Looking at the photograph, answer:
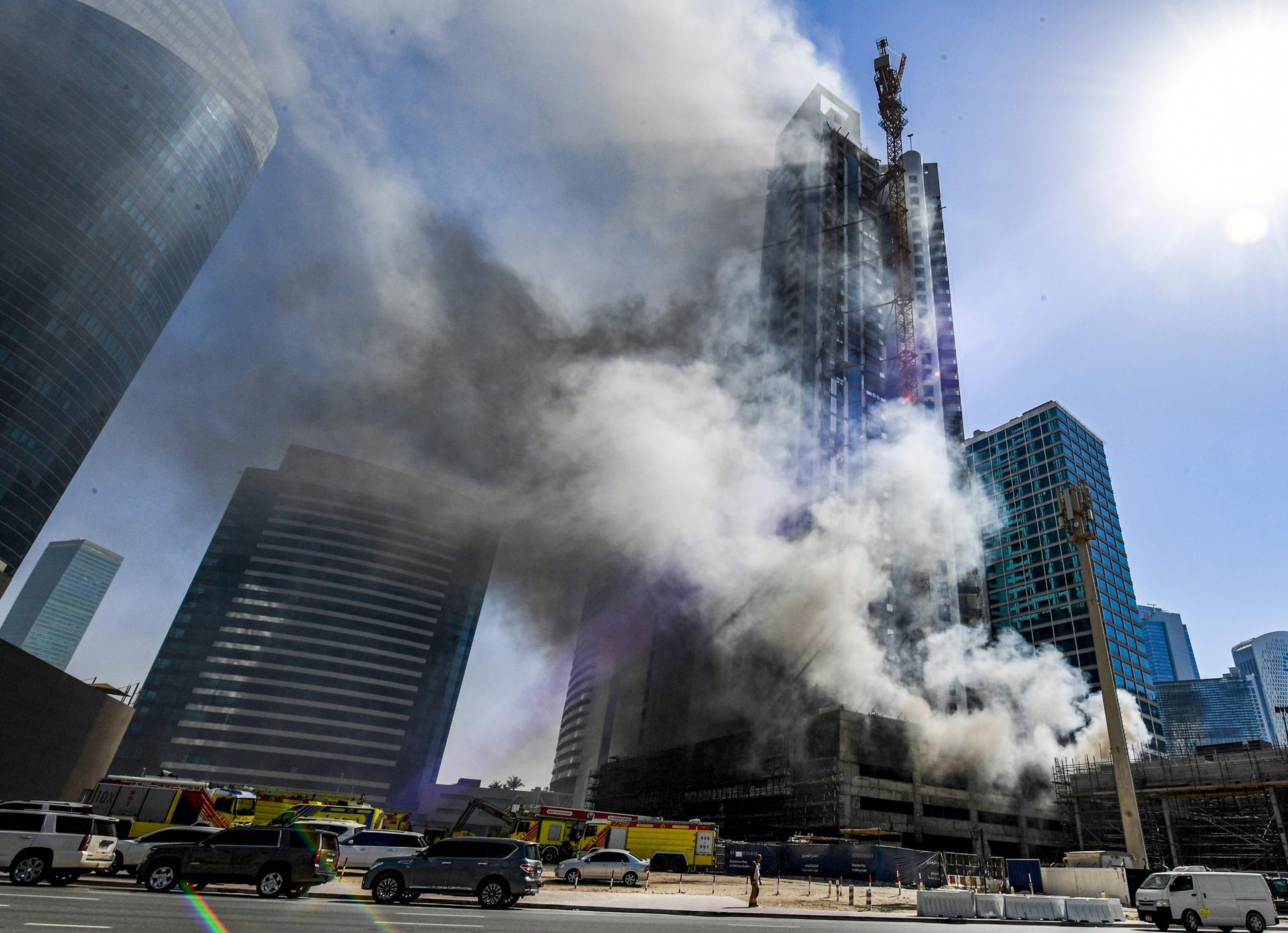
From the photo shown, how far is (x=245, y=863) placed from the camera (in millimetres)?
15820

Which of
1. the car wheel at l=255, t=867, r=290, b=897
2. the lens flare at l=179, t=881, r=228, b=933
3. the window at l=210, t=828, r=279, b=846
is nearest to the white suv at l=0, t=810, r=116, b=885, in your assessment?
the lens flare at l=179, t=881, r=228, b=933

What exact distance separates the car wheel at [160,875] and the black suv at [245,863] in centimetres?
1

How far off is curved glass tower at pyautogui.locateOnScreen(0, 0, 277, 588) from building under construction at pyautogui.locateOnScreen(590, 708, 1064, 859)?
279ft

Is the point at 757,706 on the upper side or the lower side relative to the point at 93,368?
lower

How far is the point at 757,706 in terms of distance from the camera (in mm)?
69688

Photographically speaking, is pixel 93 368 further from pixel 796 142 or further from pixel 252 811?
pixel 796 142

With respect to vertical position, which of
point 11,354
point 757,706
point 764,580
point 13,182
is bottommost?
point 757,706

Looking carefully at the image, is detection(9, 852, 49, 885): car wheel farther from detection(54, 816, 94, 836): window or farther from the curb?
the curb

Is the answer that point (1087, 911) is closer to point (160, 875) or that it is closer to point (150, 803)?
point (160, 875)

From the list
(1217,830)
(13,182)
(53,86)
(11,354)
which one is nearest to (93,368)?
(11,354)

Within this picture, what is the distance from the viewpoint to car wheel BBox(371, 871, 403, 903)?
16375 millimetres

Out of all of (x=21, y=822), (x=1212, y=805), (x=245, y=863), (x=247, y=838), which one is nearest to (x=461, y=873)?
(x=245, y=863)

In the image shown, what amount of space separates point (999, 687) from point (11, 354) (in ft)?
372

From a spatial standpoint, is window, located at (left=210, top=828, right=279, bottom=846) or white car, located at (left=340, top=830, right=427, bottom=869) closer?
window, located at (left=210, top=828, right=279, bottom=846)
